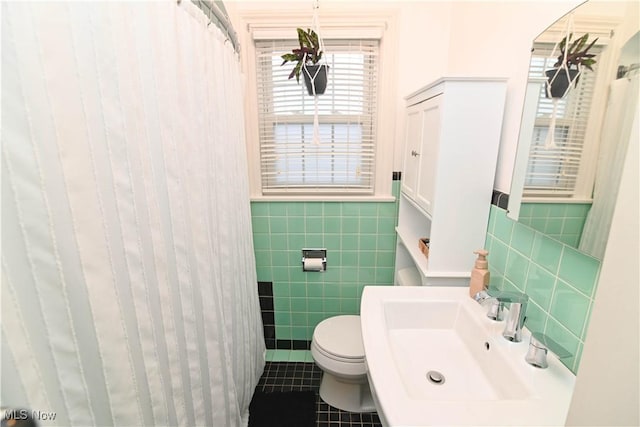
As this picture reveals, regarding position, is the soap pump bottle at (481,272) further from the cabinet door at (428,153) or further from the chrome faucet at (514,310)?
the cabinet door at (428,153)

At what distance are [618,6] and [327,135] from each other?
1365 mm

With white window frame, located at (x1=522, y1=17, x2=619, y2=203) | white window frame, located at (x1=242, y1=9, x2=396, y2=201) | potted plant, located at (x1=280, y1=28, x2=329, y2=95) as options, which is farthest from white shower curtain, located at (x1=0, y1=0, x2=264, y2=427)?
white window frame, located at (x1=522, y1=17, x2=619, y2=203)

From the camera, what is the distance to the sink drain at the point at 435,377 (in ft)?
3.25

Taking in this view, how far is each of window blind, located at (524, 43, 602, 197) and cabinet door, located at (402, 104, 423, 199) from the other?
0.55 m

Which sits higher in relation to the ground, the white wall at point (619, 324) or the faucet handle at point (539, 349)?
the white wall at point (619, 324)

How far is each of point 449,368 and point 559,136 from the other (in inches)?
33.0

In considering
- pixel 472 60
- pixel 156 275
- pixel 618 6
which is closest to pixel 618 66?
pixel 618 6

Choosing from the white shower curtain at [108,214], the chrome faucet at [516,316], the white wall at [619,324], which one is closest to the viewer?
the white wall at [619,324]

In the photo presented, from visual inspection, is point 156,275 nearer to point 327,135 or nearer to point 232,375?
point 232,375

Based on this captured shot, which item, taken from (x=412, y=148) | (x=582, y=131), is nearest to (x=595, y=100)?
(x=582, y=131)

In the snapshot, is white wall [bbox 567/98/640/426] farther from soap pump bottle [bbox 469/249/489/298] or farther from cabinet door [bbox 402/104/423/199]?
cabinet door [bbox 402/104/423/199]

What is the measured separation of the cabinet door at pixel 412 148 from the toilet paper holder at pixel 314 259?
0.69 meters

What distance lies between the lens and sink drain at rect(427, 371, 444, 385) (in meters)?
0.99

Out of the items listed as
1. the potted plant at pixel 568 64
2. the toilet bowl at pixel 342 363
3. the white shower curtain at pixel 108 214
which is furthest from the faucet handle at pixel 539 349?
the white shower curtain at pixel 108 214
